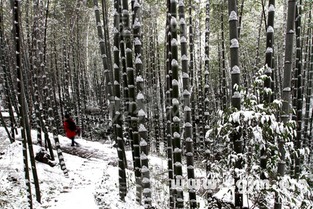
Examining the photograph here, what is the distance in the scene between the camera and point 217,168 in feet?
9.90

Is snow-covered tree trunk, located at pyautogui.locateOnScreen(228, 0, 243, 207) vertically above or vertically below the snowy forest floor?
above

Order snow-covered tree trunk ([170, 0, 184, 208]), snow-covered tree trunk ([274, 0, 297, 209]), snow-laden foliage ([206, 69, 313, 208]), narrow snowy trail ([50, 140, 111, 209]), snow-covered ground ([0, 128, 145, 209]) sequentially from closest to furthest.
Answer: snow-laden foliage ([206, 69, 313, 208])
snow-covered tree trunk ([274, 0, 297, 209])
snow-covered tree trunk ([170, 0, 184, 208])
snow-covered ground ([0, 128, 145, 209])
narrow snowy trail ([50, 140, 111, 209])

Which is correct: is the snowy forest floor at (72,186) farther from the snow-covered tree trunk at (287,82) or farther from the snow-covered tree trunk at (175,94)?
the snow-covered tree trunk at (287,82)

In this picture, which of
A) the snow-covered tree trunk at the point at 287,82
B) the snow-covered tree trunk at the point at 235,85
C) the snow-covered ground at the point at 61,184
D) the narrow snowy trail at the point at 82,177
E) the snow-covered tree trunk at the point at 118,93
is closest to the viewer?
the snow-covered tree trunk at the point at 235,85

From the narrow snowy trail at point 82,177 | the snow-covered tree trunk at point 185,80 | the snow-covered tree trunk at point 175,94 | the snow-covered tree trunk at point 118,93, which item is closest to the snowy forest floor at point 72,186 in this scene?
the narrow snowy trail at point 82,177

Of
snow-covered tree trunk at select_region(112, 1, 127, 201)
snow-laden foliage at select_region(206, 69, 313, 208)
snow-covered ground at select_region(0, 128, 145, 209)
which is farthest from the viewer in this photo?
snow-covered ground at select_region(0, 128, 145, 209)

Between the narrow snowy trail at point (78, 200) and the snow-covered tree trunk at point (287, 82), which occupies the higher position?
the snow-covered tree trunk at point (287, 82)

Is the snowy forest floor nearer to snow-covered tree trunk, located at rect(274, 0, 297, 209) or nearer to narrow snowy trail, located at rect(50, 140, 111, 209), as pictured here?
narrow snowy trail, located at rect(50, 140, 111, 209)

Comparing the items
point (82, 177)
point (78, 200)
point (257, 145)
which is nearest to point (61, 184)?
point (82, 177)

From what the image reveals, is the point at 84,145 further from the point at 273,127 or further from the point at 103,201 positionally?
the point at 273,127

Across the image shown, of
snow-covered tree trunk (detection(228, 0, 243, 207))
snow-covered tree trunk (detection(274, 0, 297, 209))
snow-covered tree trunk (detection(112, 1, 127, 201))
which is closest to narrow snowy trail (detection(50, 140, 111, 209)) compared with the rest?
snow-covered tree trunk (detection(112, 1, 127, 201))

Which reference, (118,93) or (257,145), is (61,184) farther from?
(257,145)

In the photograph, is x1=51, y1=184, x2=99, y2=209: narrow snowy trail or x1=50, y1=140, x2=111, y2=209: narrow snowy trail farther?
x1=50, y1=140, x2=111, y2=209: narrow snowy trail

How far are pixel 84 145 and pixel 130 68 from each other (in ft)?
23.2
